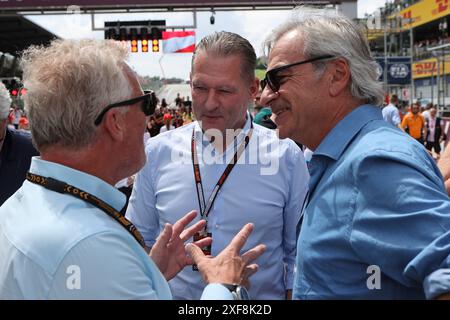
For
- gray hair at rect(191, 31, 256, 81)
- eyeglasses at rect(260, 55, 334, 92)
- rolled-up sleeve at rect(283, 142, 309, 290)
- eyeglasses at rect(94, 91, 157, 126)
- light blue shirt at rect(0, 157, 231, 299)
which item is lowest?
rolled-up sleeve at rect(283, 142, 309, 290)

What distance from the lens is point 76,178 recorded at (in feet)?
4.57

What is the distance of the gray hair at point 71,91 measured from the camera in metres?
1.39

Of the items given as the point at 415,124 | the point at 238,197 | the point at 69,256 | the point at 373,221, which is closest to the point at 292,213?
the point at 238,197

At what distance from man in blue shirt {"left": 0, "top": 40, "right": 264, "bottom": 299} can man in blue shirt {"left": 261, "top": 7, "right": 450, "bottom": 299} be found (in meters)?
0.31

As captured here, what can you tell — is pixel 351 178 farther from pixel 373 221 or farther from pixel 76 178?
pixel 76 178

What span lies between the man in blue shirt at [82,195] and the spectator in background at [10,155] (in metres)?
1.71

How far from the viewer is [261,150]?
2574 mm

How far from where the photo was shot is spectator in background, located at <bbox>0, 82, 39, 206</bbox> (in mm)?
3158

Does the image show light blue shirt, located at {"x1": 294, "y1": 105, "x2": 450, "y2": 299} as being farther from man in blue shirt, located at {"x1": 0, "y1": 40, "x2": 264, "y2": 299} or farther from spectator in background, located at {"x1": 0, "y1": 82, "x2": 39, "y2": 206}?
spectator in background, located at {"x1": 0, "y1": 82, "x2": 39, "y2": 206}

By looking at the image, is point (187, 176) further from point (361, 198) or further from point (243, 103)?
point (361, 198)

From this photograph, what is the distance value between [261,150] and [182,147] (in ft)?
1.35

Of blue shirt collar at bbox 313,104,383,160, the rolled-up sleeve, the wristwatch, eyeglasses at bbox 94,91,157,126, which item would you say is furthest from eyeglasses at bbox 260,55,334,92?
the wristwatch
